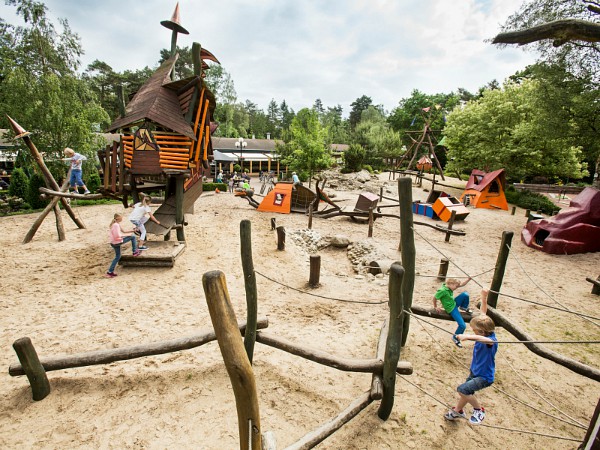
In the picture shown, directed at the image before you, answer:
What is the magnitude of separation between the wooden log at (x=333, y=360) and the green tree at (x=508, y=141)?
1851 centimetres

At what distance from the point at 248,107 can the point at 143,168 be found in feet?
234

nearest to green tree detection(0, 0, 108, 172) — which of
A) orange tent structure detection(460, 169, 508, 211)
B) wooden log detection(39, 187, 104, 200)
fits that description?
wooden log detection(39, 187, 104, 200)

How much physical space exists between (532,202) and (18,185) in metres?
29.2

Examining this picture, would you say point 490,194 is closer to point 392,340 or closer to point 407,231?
point 407,231

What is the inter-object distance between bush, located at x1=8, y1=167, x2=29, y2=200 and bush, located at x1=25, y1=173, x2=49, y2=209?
1.05m

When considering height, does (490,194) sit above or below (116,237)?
above

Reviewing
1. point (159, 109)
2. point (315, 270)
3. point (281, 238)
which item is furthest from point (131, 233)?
point (315, 270)

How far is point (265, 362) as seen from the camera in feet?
14.7

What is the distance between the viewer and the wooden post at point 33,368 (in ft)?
11.2

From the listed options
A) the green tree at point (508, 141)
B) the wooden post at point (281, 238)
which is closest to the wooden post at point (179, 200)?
→ the wooden post at point (281, 238)

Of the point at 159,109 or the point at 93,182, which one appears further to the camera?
the point at 93,182

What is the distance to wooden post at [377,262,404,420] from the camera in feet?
10.4

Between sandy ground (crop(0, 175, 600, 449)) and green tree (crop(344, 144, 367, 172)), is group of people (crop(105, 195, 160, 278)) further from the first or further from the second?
green tree (crop(344, 144, 367, 172))

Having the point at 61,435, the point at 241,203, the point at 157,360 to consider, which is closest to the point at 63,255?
the point at 157,360
